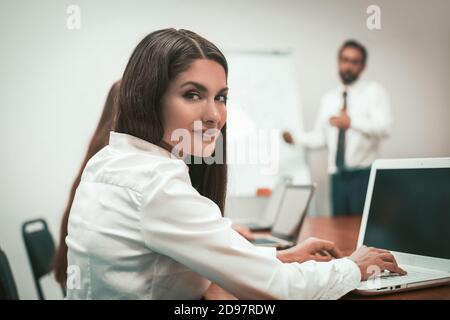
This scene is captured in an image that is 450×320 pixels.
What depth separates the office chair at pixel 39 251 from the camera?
165 cm

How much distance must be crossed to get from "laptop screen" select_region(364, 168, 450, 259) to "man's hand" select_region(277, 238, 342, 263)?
0.12m

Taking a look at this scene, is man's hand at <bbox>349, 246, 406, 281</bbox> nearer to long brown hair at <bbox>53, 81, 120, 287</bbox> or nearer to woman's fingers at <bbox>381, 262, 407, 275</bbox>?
woman's fingers at <bbox>381, 262, 407, 275</bbox>

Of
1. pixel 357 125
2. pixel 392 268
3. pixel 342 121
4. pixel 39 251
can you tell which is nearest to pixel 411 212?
pixel 392 268

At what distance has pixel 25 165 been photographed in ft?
7.09

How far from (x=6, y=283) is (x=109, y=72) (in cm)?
159

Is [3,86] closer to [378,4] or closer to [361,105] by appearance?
[378,4]

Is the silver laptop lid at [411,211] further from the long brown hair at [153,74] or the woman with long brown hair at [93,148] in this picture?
the woman with long brown hair at [93,148]

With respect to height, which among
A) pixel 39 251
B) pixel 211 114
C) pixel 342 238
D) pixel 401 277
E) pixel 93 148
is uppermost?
pixel 211 114

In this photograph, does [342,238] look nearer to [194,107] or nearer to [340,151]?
[194,107]

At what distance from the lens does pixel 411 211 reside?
0.87 metres

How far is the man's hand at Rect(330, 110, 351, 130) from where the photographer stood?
2482 millimetres

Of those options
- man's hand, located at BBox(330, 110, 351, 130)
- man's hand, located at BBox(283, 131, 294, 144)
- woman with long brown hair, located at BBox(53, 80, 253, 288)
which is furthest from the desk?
man's hand, located at BBox(283, 131, 294, 144)
